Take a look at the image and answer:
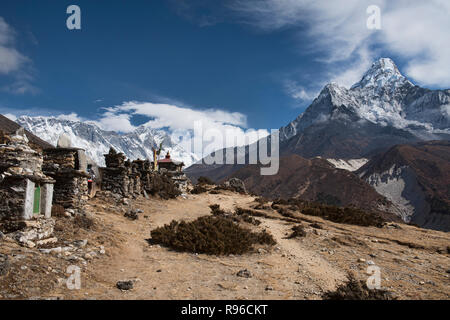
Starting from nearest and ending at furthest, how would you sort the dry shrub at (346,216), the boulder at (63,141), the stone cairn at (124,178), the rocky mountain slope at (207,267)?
1. the rocky mountain slope at (207,267)
2. the boulder at (63,141)
3. the stone cairn at (124,178)
4. the dry shrub at (346,216)

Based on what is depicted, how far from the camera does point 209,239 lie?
338 inches

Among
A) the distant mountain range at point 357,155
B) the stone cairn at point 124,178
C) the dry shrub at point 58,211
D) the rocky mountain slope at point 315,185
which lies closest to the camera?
the dry shrub at point 58,211

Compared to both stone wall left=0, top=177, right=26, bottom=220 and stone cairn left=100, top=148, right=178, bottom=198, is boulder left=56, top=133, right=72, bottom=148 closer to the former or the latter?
stone wall left=0, top=177, right=26, bottom=220

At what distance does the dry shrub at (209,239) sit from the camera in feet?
27.2

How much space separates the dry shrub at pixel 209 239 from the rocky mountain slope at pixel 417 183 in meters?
41.3

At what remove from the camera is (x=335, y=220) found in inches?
622

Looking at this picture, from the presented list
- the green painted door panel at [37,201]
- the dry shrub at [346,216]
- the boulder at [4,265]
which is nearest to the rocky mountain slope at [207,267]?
the boulder at [4,265]

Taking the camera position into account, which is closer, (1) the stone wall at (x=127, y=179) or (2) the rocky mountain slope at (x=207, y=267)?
(2) the rocky mountain slope at (x=207, y=267)

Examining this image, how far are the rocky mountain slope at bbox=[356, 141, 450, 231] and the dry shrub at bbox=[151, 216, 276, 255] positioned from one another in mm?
41304

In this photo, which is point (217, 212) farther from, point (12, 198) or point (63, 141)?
point (12, 198)

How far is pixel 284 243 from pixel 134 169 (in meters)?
10.9

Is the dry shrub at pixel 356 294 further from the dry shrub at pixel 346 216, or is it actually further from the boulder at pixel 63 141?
the dry shrub at pixel 346 216

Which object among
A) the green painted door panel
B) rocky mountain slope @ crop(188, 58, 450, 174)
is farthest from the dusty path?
rocky mountain slope @ crop(188, 58, 450, 174)
